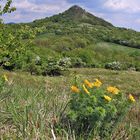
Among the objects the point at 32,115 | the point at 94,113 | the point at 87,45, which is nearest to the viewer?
the point at 94,113

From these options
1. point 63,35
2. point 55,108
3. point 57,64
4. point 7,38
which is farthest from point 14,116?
point 63,35

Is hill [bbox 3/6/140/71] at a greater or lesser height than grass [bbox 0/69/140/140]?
lesser

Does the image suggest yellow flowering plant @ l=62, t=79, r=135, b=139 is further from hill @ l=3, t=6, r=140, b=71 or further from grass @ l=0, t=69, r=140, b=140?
hill @ l=3, t=6, r=140, b=71

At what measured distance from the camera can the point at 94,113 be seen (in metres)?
5.40

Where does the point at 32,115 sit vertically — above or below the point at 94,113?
below

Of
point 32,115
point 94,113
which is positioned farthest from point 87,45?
point 94,113

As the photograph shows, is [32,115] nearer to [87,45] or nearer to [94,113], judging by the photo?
[94,113]

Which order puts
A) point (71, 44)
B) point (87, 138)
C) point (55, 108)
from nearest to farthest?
point (87, 138)
point (55, 108)
point (71, 44)

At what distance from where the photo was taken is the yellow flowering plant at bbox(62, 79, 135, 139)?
5.43 meters

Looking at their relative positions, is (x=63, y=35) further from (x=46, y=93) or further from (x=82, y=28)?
(x=46, y=93)

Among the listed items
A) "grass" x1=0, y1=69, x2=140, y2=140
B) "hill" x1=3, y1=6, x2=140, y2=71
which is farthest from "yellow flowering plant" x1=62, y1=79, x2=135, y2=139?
"hill" x1=3, y1=6, x2=140, y2=71

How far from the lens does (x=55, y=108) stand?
20.2 feet

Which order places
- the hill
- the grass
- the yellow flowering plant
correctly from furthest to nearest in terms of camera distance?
the hill
the yellow flowering plant
the grass

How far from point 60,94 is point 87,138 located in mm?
1941
